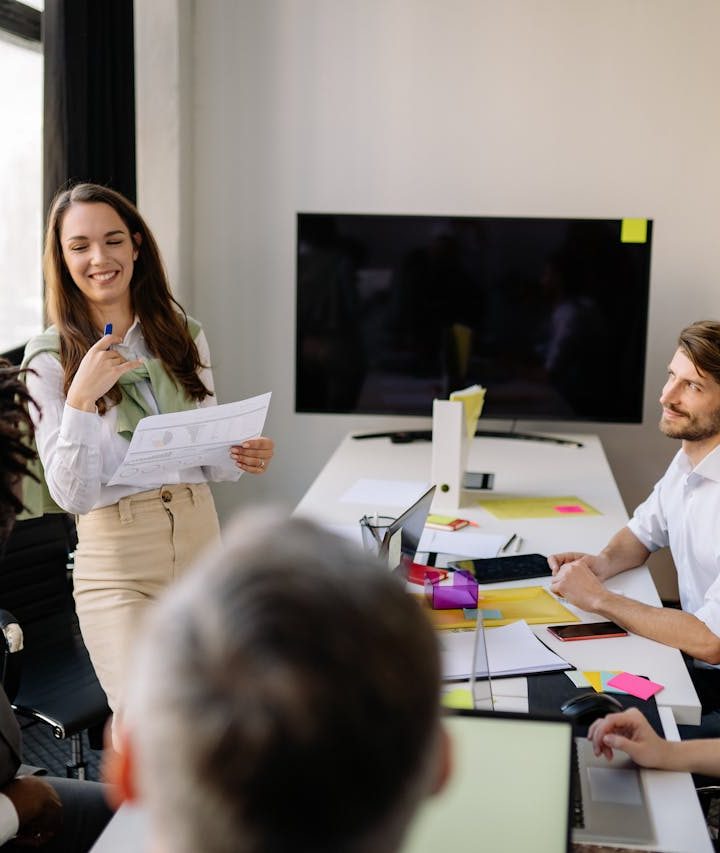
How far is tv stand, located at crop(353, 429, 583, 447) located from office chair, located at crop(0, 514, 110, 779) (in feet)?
4.70

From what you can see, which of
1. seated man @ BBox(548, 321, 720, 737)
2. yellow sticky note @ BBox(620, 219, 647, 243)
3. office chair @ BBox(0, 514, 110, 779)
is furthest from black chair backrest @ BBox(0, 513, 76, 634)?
yellow sticky note @ BBox(620, 219, 647, 243)

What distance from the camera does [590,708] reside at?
4.67ft

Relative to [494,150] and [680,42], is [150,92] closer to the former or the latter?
[494,150]

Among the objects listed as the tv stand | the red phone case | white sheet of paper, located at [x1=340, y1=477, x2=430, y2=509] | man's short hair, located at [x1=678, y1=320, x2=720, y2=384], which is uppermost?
man's short hair, located at [x1=678, y1=320, x2=720, y2=384]

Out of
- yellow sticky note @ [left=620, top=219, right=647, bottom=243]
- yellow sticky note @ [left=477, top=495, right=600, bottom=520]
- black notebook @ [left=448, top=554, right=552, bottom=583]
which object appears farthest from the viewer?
yellow sticky note @ [left=620, top=219, right=647, bottom=243]

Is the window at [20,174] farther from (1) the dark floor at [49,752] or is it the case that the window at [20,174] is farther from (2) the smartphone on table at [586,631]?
(2) the smartphone on table at [586,631]

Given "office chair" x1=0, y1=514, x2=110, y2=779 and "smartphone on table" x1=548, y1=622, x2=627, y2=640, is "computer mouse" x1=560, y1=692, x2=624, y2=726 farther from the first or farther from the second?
"office chair" x1=0, y1=514, x2=110, y2=779

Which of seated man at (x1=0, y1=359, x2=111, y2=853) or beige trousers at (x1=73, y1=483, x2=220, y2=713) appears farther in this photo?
beige trousers at (x1=73, y1=483, x2=220, y2=713)

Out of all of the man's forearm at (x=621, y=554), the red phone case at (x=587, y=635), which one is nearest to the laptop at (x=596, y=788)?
the red phone case at (x=587, y=635)

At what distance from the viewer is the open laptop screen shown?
3.55 ft

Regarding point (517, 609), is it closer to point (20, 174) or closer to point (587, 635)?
point (587, 635)

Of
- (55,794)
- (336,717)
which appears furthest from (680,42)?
(336,717)

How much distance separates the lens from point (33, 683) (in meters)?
2.31

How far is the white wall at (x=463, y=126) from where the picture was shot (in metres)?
3.77
